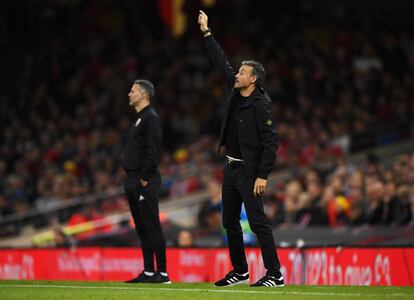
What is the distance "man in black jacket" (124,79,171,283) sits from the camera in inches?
Answer: 485

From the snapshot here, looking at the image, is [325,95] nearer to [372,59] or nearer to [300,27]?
[372,59]

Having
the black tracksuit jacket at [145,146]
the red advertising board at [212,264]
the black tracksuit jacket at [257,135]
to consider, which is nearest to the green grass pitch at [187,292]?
the black tracksuit jacket at [257,135]

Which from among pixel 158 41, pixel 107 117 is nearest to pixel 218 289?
pixel 107 117

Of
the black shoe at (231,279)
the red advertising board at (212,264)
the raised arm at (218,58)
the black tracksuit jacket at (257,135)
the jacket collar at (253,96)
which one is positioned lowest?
the black shoe at (231,279)

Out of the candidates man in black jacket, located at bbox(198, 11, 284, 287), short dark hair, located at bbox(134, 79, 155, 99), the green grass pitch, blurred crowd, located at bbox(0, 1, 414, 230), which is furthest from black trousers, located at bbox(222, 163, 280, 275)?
blurred crowd, located at bbox(0, 1, 414, 230)

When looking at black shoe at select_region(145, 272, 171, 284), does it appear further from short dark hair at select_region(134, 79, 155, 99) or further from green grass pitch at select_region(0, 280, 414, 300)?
short dark hair at select_region(134, 79, 155, 99)

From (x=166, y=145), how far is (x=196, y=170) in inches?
95.8

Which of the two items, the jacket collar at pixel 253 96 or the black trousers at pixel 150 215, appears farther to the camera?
the black trousers at pixel 150 215

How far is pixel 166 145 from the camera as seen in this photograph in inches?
1100

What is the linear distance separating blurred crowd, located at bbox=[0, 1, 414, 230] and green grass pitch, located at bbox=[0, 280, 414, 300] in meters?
8.23

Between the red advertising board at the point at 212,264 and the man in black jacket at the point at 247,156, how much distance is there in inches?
142

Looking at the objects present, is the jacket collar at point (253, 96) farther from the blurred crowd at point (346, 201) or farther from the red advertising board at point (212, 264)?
the blurred crowd at point (346, 201)

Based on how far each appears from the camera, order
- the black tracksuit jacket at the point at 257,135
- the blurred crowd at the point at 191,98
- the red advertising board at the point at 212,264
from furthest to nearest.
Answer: the blurred crowd at the point at 191,98, the red advertising board at the point at 212,264, the black tracksuit jacket at the point at 257,135

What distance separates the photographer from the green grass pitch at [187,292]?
1008 centimetres
